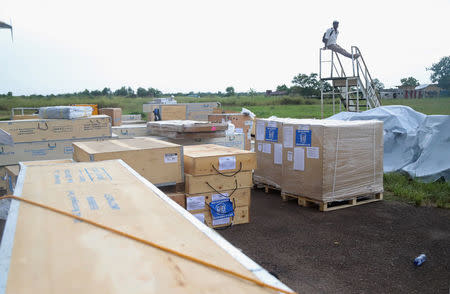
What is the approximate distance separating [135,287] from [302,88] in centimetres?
4718

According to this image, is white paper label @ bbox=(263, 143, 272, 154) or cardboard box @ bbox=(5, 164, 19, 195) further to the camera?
white paper label @ bbox=(263, 143, 272, 154)

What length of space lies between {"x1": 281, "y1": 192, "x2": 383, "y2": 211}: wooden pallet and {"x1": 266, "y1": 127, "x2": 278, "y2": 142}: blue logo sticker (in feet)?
3.61

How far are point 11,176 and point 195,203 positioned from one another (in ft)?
9.99

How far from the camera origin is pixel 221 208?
560 cm

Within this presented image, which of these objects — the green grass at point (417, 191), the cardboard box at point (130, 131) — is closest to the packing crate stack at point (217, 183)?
the cardboard box at point (130, 131)

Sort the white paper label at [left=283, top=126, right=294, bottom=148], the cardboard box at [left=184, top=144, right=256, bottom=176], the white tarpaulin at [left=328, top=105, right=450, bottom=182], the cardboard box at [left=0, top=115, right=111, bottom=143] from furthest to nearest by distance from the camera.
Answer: the white tarpaulin at [left=328, top=105, right=450, bottom=182] → the white paper label at [left=283, top=126, right=294, bottom=148] → the cardboard box at [left=0, top=115, right=111, bottom=143] → the cardboard box at [left=184, top=144, right=256, bottom=176]

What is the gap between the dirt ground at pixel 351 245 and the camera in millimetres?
4258

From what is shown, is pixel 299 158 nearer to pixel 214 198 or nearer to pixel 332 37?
pixel 214 198

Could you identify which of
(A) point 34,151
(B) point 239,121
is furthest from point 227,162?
(B) point 239,121

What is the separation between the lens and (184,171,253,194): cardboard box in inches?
209

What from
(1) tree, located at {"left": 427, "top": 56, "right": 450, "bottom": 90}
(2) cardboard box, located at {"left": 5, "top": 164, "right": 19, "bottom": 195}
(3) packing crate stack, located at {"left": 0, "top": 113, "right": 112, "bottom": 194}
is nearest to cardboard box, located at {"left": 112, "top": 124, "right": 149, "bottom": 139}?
(3) packing crate stack, located at {"left": 0, "top": 113, "right": 112, "bottom": 194}

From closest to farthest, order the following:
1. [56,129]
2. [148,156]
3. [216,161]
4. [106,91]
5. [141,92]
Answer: [148,156], [216,161], [56,129], [106,91], [141,92]

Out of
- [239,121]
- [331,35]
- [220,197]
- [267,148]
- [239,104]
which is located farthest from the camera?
[239,104]

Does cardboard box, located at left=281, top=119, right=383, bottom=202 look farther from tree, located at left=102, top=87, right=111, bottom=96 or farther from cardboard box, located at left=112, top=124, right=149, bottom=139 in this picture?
tree, located at left=102, top=87, right=111, bottom=96
